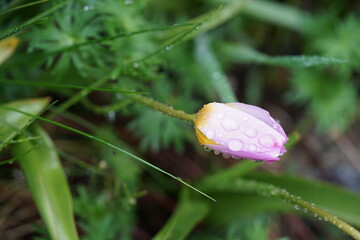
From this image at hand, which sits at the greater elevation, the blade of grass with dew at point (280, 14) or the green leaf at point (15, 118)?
the green leaf at point (15, 118)

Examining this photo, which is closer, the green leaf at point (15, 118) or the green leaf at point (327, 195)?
the green leaf at point (15, 118)

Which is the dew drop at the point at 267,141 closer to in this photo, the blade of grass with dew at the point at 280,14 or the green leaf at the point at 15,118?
the green leaf at the point at 15,118

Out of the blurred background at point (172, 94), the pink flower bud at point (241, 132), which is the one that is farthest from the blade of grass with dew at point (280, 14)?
the pink flower bud at point (241, 132)

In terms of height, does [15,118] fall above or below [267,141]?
below

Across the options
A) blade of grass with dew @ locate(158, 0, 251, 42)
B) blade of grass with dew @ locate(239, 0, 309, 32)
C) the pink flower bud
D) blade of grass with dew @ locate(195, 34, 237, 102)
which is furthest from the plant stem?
blade of grass with dew @ locate(239, 0, 309, 32)

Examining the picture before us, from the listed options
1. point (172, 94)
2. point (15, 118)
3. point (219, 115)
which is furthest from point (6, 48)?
point (172, 94)

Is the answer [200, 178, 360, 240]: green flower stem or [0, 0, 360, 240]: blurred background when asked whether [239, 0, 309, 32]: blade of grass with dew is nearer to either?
[0, 0, 360, 240]: blurred background

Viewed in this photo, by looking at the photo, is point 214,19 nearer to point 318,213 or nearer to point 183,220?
point 183,220
